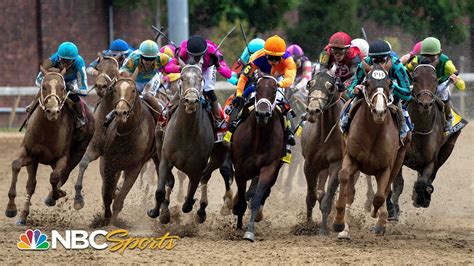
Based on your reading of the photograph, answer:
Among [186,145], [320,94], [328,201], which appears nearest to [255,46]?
[320,94]

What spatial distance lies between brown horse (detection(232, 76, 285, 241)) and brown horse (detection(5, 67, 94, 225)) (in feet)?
7.59

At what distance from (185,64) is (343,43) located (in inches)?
79.9

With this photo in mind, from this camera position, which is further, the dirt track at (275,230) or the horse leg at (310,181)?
the horse leg at (310,181)

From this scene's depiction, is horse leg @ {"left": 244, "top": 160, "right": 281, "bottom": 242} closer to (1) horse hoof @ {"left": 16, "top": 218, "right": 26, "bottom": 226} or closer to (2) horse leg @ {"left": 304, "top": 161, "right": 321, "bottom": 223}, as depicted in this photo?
(2) horse leg @ {"left": 304, "top": 161, "right": 321, "bottom": 223}

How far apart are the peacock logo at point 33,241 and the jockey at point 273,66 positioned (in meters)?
3.02

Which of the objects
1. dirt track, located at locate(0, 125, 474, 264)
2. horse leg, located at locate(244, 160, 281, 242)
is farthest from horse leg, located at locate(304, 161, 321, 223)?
horse leg, located at locate(244, 160, 281, 242)

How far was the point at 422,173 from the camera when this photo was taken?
53.9 ft

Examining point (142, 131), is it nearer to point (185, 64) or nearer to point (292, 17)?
point (185, 64)

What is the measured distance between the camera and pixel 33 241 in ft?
44.0

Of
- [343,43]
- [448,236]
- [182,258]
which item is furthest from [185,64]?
[448,236]

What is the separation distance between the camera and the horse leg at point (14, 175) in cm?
1522

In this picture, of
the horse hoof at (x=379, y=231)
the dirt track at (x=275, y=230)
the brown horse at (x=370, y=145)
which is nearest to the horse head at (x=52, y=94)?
→ the dirt track at (x=275, y=230)

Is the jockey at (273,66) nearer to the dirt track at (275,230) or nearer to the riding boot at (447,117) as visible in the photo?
the dirt track at (275,230)

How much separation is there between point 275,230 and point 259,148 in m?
1.48
